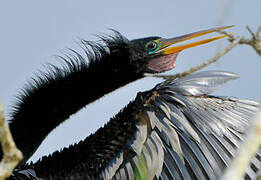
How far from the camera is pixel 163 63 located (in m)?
5.64

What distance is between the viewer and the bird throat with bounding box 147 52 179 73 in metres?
5.60

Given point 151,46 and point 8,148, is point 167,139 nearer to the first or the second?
point 151,46

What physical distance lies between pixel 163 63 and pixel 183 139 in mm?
1508

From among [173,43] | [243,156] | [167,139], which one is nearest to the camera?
[243,156]

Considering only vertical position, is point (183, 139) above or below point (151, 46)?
below

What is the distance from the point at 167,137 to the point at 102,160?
63 cm

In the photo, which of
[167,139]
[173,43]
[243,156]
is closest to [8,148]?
[243,156]

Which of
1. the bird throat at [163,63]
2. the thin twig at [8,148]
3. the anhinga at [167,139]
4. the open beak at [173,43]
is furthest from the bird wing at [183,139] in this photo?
the thin twig at [8,148]

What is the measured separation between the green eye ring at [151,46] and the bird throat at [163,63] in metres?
0.12

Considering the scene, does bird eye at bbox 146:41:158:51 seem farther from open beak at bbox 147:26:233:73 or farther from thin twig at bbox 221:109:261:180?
thin twig at bbox 221:109:261:180

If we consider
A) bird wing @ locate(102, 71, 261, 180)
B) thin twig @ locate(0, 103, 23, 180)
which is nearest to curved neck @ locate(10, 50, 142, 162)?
bird wing @ locate(102, 71, 261, 180)

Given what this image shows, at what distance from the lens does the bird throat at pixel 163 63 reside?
220 inches

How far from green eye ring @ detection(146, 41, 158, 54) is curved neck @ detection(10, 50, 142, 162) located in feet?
1.05

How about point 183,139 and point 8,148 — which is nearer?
point 8,148
